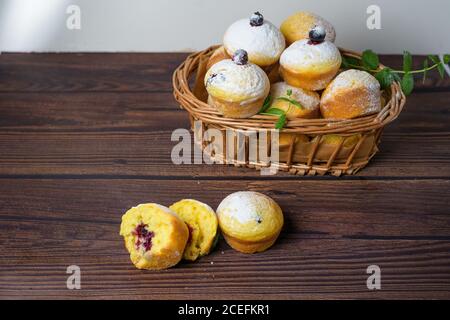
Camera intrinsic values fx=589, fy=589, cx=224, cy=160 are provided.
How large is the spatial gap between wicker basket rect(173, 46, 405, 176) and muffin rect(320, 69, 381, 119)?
2 centimetres

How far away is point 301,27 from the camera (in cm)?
101

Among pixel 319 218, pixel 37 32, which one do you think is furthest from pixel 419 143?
pixel 37 32

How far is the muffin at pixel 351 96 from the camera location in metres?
0.91

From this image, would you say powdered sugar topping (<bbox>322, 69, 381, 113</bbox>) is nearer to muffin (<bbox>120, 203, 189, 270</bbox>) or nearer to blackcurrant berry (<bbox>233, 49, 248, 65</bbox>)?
blackcurrant berry (<bbox>233, 49, 248, 65</bbox>)

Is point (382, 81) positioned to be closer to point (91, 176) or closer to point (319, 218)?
point (319, 218)

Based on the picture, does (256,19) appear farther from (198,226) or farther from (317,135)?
(198,226)

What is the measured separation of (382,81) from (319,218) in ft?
0.91

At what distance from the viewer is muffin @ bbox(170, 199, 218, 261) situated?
808 millimetres

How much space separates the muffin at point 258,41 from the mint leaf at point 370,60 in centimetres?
17

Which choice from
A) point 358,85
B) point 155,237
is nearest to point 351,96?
point 358,85

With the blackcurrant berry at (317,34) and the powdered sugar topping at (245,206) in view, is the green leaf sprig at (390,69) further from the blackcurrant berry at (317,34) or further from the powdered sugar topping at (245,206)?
the powdered sugar topping at (245,206)

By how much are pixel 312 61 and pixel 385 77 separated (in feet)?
0.52

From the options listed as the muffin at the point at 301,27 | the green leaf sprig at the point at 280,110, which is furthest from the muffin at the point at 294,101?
the muffin at the point at 301,27

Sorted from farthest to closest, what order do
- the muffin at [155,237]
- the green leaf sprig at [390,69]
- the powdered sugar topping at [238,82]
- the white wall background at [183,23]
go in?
the white wall background at [183,23]
the green leaf sprig at [390,69]
the powdered sugar topping at [238,82]
the muffin at [155,237]
